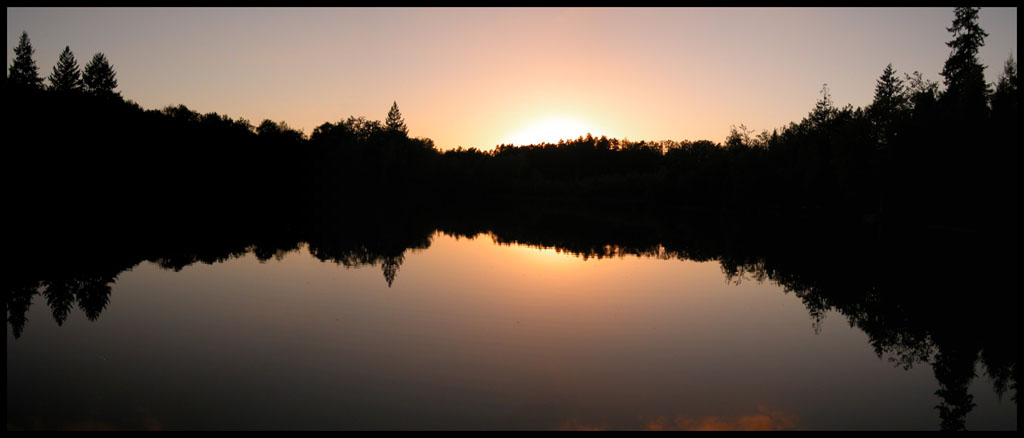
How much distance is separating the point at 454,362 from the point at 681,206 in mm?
77870

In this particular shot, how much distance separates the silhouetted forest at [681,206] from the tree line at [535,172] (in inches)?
7.6

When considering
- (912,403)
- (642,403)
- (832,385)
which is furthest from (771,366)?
(642,403)

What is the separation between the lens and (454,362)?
1002cm

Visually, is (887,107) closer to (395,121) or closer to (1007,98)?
(1007,98)

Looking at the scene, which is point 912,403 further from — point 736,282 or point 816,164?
point 816,164

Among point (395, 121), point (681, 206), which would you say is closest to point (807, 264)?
point (681, 206)

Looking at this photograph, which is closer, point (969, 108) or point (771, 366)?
point (771, 366)

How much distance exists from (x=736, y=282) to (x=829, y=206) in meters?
44.5

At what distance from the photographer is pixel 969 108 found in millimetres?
37531

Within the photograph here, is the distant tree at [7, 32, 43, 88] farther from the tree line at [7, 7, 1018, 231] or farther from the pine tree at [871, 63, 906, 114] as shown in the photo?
the pine tree at [871, 63, 906, 114]

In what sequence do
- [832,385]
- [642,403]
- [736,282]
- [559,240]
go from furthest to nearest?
1. [559,240]
2. [736,282]
3. [832,385]
4. [642,403]

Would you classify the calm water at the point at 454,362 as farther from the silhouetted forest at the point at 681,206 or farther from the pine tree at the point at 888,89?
the pine tree at the point at 888,89

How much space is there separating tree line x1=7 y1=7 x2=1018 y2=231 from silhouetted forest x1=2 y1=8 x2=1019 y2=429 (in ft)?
0.63

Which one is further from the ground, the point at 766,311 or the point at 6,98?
the point at 6,98
